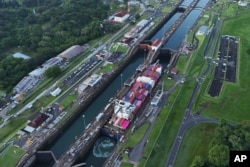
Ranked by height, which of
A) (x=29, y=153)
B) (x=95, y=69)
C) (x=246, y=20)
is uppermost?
(x=246, y=20)

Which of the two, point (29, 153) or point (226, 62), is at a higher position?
point (226, 62)

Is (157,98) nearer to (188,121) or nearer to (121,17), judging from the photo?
(188,121)

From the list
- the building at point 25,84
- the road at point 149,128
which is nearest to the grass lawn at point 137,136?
the road at point 149,128

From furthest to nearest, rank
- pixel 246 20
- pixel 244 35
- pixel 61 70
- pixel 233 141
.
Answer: pixel 246 20 < pixel 244 35 < pixel 61 70 < pixel 233 141

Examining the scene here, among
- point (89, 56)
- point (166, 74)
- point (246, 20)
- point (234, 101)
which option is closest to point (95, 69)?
point (89, 56)

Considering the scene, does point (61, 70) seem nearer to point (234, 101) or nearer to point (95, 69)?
point (95, 69)

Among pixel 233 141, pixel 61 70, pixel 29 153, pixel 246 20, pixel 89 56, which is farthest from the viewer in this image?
pixel 246 20

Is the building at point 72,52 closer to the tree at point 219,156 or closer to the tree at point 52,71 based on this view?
the tree at point 52,71
